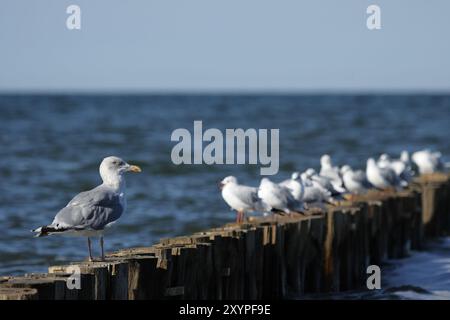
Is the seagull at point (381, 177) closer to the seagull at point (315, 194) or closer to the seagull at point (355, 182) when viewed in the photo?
the seagull at point (355, 182)

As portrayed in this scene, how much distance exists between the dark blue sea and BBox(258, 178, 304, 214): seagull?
1.19 meters

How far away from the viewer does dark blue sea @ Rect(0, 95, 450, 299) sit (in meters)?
16.9

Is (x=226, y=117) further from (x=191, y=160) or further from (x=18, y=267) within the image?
(x=18, y=267)

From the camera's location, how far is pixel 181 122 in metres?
57.2

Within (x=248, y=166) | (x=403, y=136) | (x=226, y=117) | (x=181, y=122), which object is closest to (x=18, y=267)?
(x=248, y=166)

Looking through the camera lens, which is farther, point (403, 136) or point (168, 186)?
point (403, 136)

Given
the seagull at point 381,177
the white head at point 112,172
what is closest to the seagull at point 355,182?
the seagull at point 381,177

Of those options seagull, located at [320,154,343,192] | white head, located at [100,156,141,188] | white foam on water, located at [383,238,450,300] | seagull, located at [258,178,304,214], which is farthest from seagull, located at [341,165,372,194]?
white head, located at [100,156,141,188]

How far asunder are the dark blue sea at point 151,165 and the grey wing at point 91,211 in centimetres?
461

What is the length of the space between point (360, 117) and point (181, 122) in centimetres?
882

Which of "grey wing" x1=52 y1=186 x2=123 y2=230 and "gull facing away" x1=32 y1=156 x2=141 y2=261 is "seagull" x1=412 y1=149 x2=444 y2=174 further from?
"grey wing" x1=52 y1=186 x2=123 y2=230

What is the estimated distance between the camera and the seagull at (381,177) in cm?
1750

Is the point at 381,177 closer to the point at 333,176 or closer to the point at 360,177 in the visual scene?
the point at 360,177

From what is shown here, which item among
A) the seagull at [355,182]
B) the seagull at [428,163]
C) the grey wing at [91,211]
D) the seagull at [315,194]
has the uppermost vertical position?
the seagull at [428,163]
